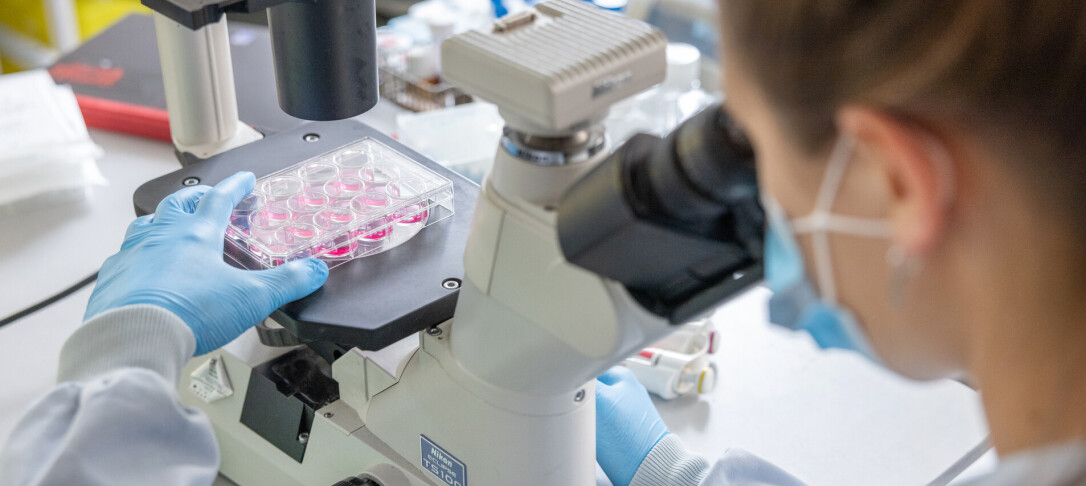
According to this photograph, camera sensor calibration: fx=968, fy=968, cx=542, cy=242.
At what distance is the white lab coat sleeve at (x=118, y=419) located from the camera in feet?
2.70

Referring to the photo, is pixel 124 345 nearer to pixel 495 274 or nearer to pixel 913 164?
pixel 495 274

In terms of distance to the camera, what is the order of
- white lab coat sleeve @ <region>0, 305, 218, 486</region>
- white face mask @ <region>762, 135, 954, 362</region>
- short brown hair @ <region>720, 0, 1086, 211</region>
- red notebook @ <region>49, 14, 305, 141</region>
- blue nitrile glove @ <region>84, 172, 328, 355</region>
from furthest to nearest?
red notebook @ <region>49, 14, 305, 141</region> → blue nitrile glove @ <region>84, 172, 328, 355</region> → white lab coat sleeve @ <region>0, 305, 218, 486</region> → white face mask @ <region>762, 135, 954, 362</region> → short brown hair @ <region>720, 0, 1086, 211</region>

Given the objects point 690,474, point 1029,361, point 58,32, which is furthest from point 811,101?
point 58,32

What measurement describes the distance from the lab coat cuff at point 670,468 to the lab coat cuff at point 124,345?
0.53 meters

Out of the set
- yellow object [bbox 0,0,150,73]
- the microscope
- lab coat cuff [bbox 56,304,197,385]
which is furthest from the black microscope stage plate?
yellow object [bbox 0,0,150,73]

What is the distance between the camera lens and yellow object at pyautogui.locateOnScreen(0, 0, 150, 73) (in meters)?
3.07

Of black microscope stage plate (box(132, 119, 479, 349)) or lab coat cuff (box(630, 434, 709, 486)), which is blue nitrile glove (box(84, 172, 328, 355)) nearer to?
black microscope stage plate (box(132, 119, 479, 349))

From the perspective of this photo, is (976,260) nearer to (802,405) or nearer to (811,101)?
(811,101)

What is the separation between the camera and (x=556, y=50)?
766 mm

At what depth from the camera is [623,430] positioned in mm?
1142

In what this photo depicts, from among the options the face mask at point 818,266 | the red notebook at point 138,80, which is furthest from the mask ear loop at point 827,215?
the red notebook at point 138,80

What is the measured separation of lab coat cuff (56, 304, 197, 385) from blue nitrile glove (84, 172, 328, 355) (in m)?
0.03

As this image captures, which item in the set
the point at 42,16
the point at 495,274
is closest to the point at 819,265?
the point at 495,274

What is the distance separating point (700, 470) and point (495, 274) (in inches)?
16.5
